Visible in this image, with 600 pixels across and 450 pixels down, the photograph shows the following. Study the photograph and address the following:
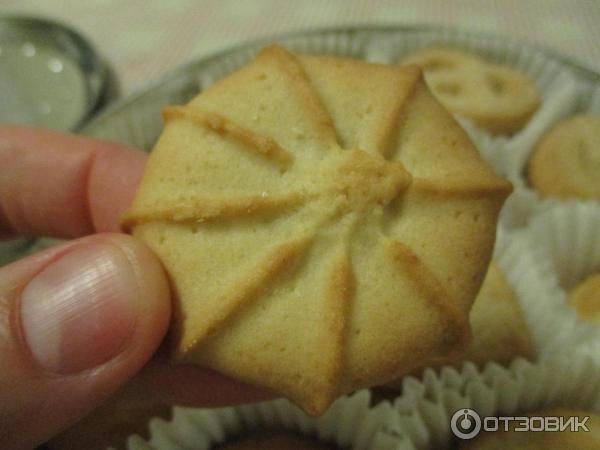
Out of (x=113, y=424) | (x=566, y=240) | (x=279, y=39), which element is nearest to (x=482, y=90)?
(x=566, y=240)

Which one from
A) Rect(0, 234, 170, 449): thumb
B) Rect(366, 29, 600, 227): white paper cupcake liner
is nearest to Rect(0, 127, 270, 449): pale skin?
Rect(0, 234, 170, 449): thumb

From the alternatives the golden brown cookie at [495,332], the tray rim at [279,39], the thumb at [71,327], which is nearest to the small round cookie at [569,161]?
the tray rim at [279,39]

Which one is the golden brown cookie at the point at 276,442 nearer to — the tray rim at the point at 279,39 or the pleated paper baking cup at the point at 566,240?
the pleated paper baking cup at the point at 566,240

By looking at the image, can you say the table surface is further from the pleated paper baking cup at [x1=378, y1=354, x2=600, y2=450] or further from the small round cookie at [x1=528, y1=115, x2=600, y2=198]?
the pleated paper baking cup at [x1=378, y1=354, x2=600, y2=450]

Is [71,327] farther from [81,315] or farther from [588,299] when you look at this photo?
[588,299]

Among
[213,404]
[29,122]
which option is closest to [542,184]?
[213,404]
